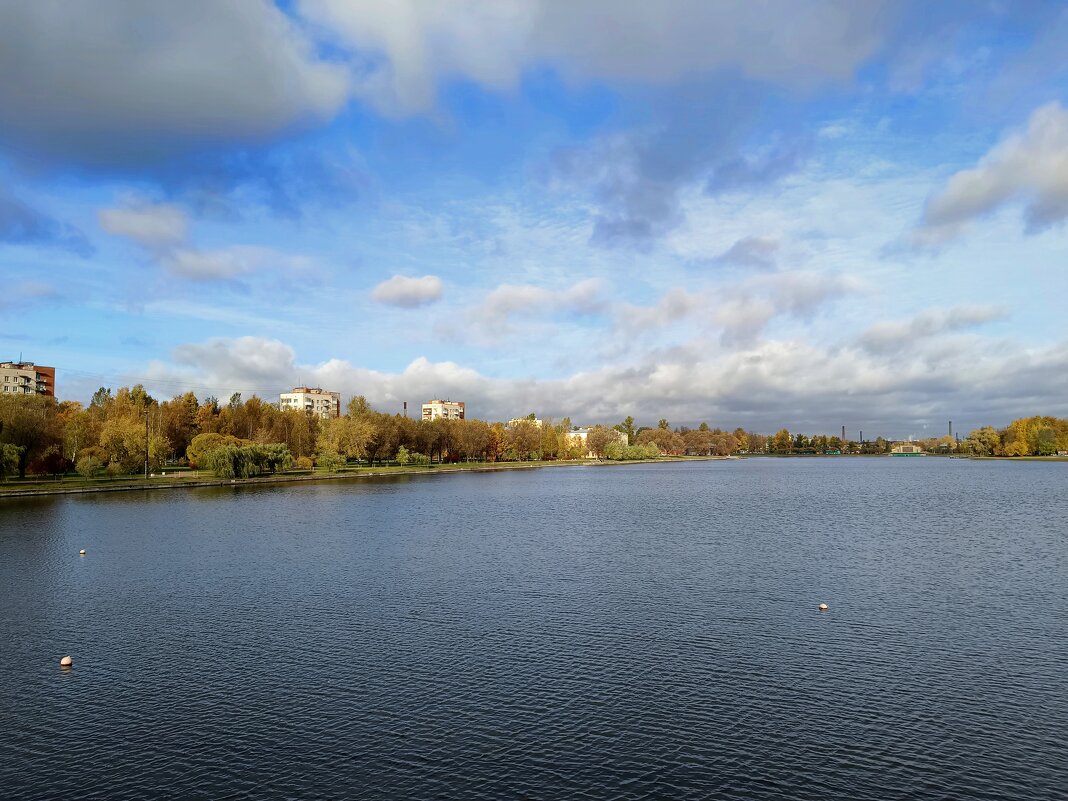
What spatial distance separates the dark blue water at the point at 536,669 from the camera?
17.1 m

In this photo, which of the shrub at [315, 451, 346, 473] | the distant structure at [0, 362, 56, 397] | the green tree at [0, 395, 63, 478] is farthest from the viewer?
the distant structure at [0, 362, 56, 397]

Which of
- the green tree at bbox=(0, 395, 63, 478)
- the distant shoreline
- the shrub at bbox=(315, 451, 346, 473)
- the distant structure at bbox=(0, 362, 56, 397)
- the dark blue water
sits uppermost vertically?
the distant structure at bbox=(0, 362, 56, 397)

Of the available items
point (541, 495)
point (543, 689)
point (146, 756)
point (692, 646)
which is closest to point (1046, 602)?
point (692, 646)

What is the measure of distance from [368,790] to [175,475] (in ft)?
362

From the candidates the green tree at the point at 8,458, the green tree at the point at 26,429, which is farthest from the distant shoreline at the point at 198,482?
the green tree at the point at 26,429

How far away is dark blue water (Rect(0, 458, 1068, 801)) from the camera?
17109mm

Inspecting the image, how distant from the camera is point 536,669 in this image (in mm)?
23938

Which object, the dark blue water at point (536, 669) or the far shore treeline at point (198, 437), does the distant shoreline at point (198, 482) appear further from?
the dark blue water at point (536, 669)

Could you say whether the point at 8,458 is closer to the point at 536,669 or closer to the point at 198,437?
the point at 198,437

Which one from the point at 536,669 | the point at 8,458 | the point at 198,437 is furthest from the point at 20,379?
the point at 536,669

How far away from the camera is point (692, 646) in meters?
26.1

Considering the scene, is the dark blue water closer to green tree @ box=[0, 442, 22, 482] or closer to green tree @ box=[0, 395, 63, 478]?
green tree @ box=[0, 442, 22, 482]

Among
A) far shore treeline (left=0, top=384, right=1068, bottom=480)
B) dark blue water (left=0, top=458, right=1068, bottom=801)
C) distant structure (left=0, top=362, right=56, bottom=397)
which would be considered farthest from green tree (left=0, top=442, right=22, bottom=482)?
distant structure (left=0, top=362, right=56, bottom=397)

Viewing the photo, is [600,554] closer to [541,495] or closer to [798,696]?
[798,696]
